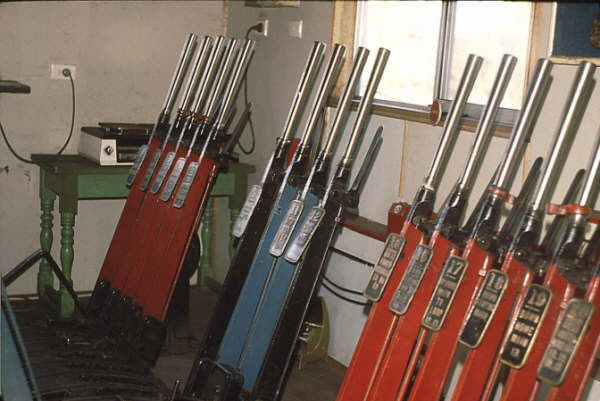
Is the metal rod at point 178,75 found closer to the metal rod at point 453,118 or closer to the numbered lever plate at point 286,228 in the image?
the numbered lever plate at point 286,228

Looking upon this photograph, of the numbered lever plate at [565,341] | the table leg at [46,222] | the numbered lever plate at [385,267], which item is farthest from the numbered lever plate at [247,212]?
the table leg at [46,222]

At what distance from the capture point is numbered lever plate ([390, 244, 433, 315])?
2.18m

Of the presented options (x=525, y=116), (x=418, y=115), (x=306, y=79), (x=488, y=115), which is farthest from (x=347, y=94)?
(x=418, y=115)

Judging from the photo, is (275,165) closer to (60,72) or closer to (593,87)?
(593,87)

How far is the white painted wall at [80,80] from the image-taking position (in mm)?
4582

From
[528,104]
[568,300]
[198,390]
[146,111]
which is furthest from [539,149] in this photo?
[146,111]

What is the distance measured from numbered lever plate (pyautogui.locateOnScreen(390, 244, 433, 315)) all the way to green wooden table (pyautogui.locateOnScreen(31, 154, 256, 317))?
2.43 metres

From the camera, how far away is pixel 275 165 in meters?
3.05

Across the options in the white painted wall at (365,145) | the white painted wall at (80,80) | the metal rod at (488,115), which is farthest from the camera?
the white painted wall at (80,80)

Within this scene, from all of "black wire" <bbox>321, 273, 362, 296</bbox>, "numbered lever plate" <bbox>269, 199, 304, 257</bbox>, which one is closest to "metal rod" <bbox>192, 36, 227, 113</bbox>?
"black wire" <bbox>321, 273, 362, 296</bbox>

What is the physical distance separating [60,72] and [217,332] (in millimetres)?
2265

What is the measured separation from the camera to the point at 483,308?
6.56 feet

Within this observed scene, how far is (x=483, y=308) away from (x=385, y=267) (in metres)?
0.34

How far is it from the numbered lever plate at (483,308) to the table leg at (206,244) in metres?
3.11
